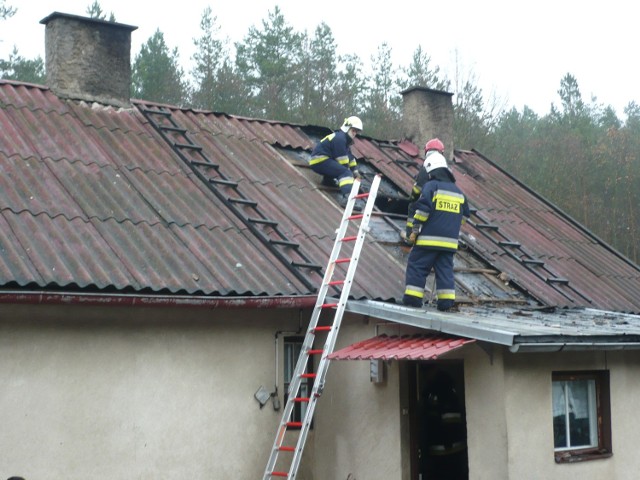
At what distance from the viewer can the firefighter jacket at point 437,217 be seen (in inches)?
328

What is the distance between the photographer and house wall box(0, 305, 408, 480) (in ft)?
22.9

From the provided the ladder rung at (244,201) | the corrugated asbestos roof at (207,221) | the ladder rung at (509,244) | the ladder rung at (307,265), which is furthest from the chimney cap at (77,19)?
the ladder rung at (509,244)

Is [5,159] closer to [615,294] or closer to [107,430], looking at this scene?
[107,430]

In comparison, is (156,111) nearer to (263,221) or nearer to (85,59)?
(85,59)

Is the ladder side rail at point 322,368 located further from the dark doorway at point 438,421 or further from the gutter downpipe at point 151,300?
the dark doorway at point 438,421

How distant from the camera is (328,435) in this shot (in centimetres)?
866

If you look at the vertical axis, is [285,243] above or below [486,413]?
above

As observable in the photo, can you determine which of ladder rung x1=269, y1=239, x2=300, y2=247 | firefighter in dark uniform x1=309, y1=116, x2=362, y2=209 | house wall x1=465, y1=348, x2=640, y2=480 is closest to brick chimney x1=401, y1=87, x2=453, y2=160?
firefighter in dark uniform x1=309, y1=116, x2=362, y2=209

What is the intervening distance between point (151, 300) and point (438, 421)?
10.6 ft

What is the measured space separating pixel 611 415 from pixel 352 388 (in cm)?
247

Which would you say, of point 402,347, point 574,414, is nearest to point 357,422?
point 402,347

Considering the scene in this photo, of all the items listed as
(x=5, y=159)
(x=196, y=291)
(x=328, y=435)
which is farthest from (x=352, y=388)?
(x=5, y=159)

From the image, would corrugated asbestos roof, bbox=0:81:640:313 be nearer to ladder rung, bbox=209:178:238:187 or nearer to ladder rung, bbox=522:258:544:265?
ladder rung, bbox=522:258:544:265

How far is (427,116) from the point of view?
1416 cm
